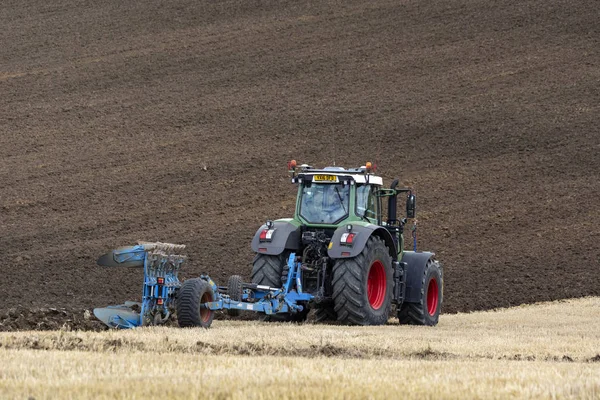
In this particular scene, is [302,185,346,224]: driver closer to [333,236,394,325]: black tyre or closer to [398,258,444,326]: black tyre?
[333,236,394,325]: black tyre

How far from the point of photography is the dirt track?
2130 cm

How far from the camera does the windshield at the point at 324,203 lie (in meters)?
14.6

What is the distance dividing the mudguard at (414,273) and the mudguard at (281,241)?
1.78 meters

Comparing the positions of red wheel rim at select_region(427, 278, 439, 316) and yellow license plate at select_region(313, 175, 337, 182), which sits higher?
yellow license plate at select_region(313, 175, 337, 182)

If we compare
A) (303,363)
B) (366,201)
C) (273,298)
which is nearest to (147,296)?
(273,298)

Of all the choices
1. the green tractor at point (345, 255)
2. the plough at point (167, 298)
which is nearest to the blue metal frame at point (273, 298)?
the plough at point (167, 298)

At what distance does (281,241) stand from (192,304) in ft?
6.82

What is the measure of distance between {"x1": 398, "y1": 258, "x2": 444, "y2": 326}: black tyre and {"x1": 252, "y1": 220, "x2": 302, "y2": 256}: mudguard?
76.7 inches

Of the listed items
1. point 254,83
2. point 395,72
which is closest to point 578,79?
point 395,72

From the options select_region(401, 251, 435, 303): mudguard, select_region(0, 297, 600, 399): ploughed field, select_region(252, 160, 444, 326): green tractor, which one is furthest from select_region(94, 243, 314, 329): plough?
select_region(401, 251, 435, 303): mudguard

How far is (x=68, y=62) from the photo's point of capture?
117 ft

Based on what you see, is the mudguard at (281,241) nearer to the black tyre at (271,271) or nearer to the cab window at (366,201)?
the black tyre at (271,271)

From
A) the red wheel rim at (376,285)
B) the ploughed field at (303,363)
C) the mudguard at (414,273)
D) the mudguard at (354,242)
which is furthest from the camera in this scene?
the mudguard at (414,273)

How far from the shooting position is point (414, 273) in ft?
50.0
